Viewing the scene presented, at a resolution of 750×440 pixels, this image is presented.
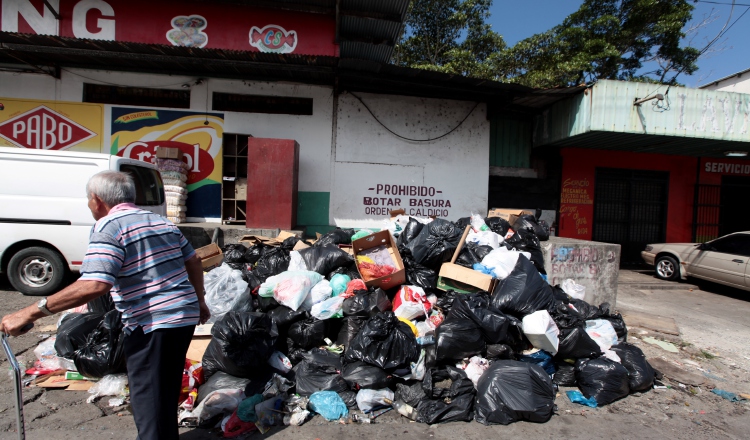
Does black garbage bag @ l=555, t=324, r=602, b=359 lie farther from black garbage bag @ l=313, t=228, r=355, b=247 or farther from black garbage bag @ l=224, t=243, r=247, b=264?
black garbage bag @ l=224, t=243, r=247, b=264

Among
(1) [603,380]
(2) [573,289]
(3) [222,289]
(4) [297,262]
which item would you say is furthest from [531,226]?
(3) [222,289]

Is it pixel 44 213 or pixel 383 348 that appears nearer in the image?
pixel 383 348

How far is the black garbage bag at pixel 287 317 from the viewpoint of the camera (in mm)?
3600

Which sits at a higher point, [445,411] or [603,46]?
[603,46]

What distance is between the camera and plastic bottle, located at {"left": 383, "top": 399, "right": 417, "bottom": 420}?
2955 millimetres

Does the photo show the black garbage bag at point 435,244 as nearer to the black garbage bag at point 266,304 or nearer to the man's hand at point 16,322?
the black garbage bag at point 266,304

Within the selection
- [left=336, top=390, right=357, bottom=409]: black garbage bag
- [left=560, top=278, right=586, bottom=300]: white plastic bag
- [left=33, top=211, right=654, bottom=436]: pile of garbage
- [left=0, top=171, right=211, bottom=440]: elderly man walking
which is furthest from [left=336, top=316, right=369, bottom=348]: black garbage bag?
[left=560, top=278, right=586, bottom=300]: white plastic bag

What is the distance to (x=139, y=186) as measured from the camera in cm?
541

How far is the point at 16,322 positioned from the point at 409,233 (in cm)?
420

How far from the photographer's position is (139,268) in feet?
6.34

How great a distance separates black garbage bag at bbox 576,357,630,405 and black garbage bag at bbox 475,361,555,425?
1.54 feet

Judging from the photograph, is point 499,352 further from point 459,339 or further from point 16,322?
point 16,322

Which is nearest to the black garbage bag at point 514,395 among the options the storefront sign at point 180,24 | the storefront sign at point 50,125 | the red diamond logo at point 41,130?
the storefront sign at point 180,24

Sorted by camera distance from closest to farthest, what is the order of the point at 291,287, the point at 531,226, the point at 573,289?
the point at 291,287 < the point at 573,289 < the point at 531,226
